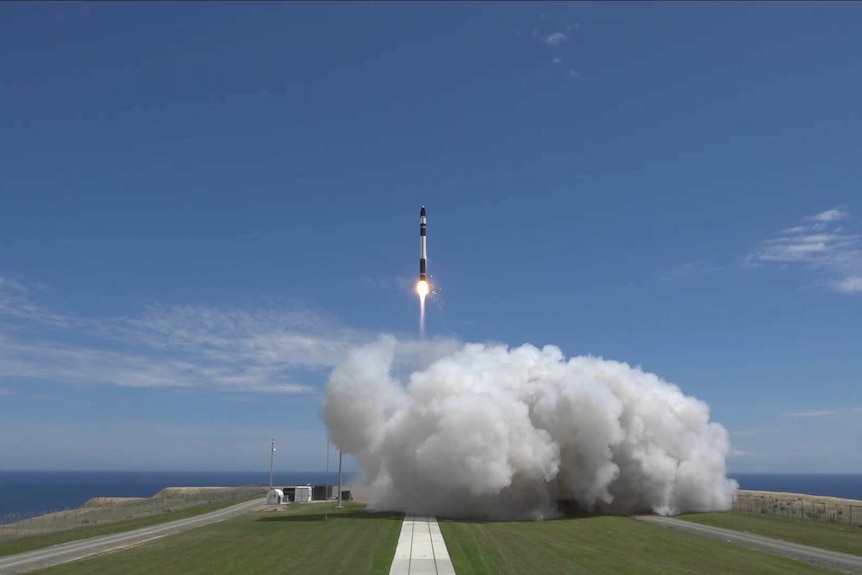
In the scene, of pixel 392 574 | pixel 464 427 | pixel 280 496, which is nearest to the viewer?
pixel 392 574

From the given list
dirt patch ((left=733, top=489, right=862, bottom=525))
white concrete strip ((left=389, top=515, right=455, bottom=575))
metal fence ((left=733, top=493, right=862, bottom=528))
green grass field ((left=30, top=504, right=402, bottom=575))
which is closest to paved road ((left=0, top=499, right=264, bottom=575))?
green grass field ((left=30, top=504, right=402, bottom=575))

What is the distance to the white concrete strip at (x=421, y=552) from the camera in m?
30.0

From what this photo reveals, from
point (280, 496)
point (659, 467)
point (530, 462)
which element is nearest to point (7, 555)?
point (530, 462)

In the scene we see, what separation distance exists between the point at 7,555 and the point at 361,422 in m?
29.7

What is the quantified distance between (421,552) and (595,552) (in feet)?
28.2

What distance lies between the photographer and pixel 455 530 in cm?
4434

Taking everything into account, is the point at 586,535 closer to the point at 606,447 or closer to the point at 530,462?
the point at 530,462

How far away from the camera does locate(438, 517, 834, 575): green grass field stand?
31.2m

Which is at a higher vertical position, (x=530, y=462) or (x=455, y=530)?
(x=530, y=462)

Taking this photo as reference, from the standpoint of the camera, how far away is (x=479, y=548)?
36406 millimetres

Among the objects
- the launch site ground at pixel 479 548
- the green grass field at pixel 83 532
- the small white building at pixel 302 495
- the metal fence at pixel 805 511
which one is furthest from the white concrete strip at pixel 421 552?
the small white building at pixel 302 495

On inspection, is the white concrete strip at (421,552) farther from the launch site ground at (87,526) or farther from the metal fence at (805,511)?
the metal fence at (805,511)

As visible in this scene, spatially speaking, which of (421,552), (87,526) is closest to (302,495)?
(87,526)

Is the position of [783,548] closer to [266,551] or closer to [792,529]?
[792,529]
